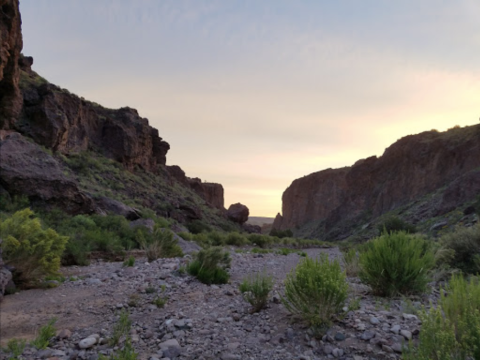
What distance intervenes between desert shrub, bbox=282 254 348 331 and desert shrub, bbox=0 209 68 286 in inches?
190

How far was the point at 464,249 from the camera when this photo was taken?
318 inches

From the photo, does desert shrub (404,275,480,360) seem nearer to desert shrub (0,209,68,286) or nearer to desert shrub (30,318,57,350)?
desert shrub (30,318,57,350)

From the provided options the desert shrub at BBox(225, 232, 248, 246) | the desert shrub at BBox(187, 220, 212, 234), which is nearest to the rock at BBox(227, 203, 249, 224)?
the desert shrub at BBox(187, 220, 212, 234)

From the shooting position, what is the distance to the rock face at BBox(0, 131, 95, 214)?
13591 millimetres

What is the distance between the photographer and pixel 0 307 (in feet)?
18.2

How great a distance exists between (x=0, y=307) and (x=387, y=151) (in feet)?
205

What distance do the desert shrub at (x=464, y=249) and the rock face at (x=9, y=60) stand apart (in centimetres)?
2444

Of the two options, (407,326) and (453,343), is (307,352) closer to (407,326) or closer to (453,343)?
(407,326)

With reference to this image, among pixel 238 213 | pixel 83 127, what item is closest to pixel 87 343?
pixel 83 127

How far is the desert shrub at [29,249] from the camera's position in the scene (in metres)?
6.62

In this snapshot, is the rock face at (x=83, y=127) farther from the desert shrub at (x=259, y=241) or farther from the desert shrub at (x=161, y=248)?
the desert shrub at (x=161, y=248)

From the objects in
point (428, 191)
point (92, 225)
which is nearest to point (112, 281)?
point (92, 225)

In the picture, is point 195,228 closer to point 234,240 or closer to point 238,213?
point 234,240

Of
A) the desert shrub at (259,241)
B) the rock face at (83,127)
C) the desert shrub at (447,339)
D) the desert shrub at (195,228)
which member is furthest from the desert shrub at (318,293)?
the rock face at (83,127)
